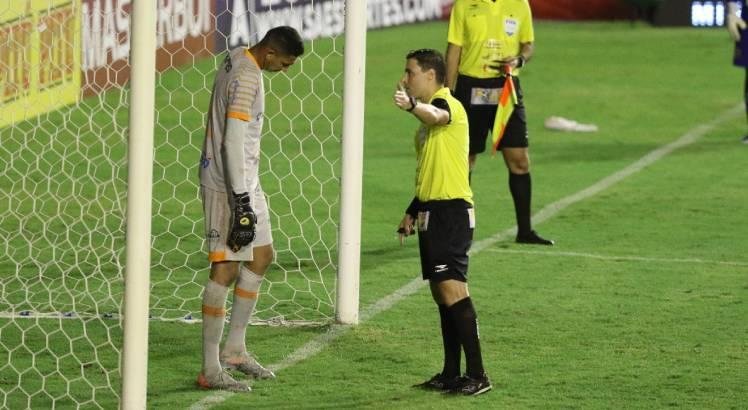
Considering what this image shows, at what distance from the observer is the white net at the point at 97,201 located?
766cm

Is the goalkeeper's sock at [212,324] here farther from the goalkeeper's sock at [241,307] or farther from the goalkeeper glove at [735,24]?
the goalkeeper glove at [735,24]

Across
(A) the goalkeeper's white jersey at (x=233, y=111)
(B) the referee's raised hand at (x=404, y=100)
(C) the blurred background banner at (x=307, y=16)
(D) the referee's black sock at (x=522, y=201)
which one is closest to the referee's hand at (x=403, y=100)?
(B) the referee's raised hand at (x=404, y=100)

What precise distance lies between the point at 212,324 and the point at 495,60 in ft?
14.0

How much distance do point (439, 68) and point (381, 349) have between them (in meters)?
1.59

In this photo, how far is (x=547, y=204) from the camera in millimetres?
12328

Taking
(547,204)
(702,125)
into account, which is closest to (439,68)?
(547,204)

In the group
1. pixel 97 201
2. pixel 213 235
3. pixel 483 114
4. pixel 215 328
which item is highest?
pixel 483 114

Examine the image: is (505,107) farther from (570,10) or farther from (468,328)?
(570,10)

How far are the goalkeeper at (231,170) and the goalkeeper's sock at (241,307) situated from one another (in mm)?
196

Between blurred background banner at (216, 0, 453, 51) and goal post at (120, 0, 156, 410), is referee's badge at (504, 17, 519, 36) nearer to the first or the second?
blurred background banner at (216, 0, 453, 51)

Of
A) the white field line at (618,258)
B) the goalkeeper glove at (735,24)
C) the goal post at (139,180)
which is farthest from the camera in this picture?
the goalkeeper glove at (735,24)

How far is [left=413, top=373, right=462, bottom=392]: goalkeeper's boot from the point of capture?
688 cm

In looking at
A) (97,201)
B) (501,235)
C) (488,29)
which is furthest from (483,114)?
(97,201)

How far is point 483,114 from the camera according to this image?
10695 mm
